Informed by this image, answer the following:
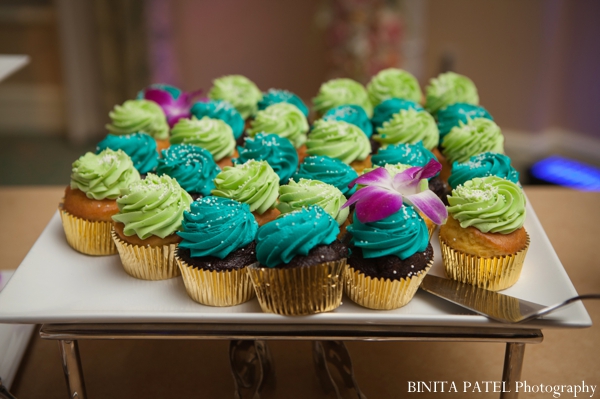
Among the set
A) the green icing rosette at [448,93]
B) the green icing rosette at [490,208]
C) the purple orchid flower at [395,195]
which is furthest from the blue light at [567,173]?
the purple orchid flower at [395,195]

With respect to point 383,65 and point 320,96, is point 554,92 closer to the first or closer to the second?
point 383,65

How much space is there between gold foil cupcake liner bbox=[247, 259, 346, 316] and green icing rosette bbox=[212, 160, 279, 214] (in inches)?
13.8

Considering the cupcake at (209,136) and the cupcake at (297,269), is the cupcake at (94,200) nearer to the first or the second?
the cupcake at (209,136)

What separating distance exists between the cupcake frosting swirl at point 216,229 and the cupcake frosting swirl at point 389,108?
40.1 inches

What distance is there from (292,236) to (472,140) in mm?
1015

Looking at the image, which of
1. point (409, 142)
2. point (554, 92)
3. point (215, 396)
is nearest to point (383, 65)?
point (554, 92)

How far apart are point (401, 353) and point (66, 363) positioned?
42.2 inches

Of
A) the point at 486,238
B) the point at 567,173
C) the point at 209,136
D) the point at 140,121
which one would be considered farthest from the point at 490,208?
the point at 567,173

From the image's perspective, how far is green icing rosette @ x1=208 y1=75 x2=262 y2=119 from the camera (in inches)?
110

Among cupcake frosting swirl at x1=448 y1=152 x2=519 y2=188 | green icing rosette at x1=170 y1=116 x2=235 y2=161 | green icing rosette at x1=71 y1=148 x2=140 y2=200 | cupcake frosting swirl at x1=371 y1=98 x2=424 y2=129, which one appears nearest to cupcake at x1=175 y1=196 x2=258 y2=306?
green icing rosette at x1=71 y1=148 x2=140 y2=200

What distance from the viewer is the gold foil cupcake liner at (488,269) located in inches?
65.4

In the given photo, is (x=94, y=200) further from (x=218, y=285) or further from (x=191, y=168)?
(x=218, y=285)

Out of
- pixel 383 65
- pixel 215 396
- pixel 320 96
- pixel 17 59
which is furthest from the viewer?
pixel 383 65

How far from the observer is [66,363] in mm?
1549
